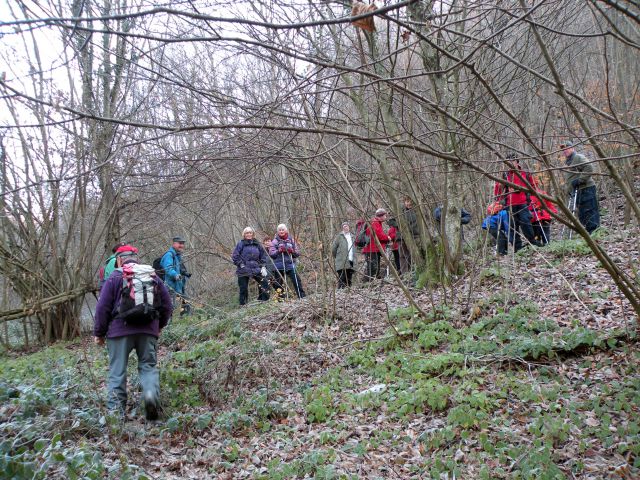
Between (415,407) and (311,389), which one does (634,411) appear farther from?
(311,389)

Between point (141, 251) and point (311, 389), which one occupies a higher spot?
point (141, 251)

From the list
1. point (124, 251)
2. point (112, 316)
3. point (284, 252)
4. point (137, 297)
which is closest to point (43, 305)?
point (284, 252)

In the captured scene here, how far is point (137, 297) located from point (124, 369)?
0.79m

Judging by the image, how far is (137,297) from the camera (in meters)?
5.40

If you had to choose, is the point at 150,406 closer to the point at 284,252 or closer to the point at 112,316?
the point at 112,316

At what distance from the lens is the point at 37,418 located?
14.9 ft

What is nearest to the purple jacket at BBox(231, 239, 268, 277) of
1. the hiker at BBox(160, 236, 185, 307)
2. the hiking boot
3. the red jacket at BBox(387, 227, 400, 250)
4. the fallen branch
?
the hiker at BBox(160, 236, 185, 307)

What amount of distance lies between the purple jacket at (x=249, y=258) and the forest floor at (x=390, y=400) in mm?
3233

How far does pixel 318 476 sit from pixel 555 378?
246cm

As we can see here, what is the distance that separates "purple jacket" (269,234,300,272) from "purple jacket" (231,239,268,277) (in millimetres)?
793

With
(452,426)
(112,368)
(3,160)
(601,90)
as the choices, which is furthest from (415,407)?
(601,90)

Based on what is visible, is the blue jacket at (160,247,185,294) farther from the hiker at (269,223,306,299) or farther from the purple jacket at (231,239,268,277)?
the hiker at (269,223,306,299)

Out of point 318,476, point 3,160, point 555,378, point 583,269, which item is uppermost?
point 3,160

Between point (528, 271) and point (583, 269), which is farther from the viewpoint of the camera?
point (528, 271)
